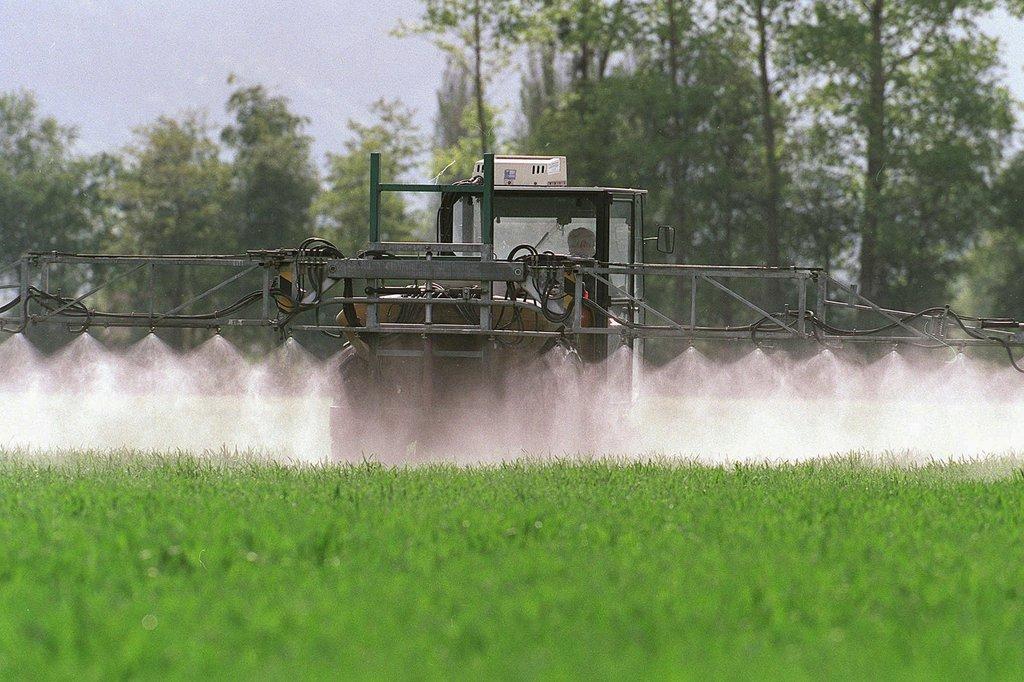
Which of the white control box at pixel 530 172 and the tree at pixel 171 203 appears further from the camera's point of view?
the tree at pixel 171 203

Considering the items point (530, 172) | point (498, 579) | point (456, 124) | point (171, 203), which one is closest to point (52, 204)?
point (171, 203)

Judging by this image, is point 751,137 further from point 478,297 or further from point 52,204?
point 478,297

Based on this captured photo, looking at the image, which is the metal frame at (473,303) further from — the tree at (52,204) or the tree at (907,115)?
the tree at (52,204)

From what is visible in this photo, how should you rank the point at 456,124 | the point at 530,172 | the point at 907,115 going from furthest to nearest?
1. the point at 456,124
2. the point at 907,115
3. the point at 530,172

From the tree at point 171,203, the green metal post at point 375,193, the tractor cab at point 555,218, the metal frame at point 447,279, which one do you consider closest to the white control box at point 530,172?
the tractor cab at point 555,218

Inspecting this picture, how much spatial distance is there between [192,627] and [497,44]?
43.8m

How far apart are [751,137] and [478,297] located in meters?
36.1

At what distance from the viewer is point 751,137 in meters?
47.5

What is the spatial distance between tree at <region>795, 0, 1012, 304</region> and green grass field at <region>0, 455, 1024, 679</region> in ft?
112

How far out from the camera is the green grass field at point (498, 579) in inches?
207

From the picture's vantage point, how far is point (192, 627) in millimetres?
5605

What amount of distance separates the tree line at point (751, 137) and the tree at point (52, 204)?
105 cm

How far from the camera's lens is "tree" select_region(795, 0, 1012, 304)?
43.2m

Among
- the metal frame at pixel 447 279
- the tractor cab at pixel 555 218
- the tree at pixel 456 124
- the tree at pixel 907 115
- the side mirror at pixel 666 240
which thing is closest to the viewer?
the metal frame at pixel 447 279
